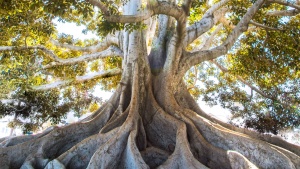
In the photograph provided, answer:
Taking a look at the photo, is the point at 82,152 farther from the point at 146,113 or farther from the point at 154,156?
the point at 146,113

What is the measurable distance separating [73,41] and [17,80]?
2.84m

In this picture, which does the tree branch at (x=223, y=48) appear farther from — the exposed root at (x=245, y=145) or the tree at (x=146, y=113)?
the exposed root at (x=245, y=145)

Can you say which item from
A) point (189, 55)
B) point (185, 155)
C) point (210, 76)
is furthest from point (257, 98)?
point (185, 155)

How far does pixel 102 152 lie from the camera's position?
400 centimetres

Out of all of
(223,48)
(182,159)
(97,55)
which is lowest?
(182,159)

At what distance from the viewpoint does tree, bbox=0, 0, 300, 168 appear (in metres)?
4.02

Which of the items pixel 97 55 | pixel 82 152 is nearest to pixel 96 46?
pixel 97 55

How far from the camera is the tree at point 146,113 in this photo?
4.02 meters

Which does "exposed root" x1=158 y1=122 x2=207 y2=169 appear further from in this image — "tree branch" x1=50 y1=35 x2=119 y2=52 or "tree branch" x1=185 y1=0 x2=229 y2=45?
"tree branch" x1=50 y1=35 x2=119 y2=52

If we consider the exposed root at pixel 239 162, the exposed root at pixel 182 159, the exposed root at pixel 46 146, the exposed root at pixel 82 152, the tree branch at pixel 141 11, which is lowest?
the exposed root at pixel 46 146

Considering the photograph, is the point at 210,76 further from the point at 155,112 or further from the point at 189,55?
the point at 155,112

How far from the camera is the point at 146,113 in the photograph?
5.67 meters

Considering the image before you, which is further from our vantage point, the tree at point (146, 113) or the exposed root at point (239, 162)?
the tree at point (146, 113)

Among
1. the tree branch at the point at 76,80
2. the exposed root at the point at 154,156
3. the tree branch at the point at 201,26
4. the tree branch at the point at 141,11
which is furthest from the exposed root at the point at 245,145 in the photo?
the tree branch at the point at 76,80
